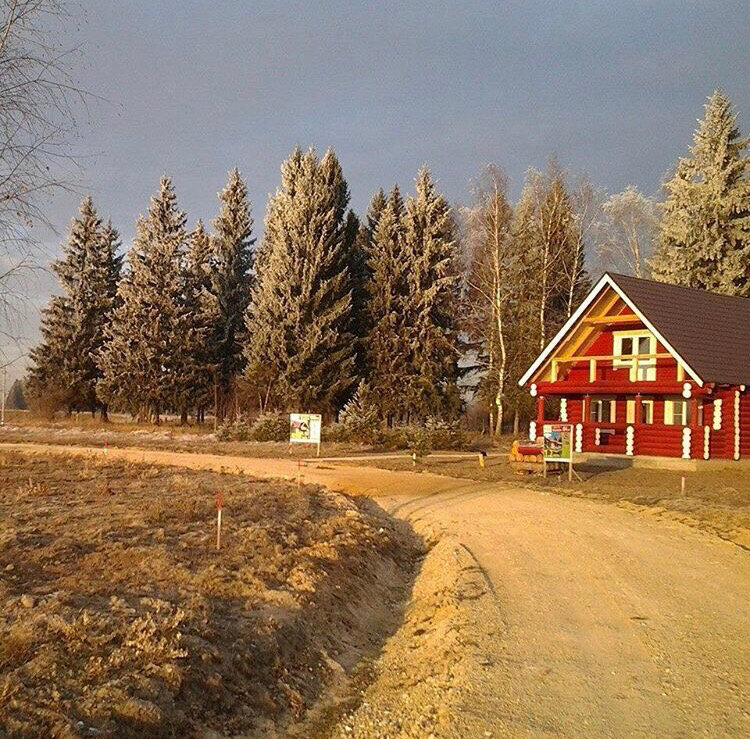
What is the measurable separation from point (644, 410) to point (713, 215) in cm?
1743

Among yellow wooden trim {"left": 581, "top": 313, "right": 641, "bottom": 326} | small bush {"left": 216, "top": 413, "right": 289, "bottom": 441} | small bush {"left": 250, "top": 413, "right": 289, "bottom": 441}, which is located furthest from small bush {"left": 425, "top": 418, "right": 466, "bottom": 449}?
yellow wooden trim {"left": 581, "top": 313, "right": 641, "bottom": 326}

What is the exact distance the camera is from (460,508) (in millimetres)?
16609

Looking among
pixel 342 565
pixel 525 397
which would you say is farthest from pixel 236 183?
pixel 342 565

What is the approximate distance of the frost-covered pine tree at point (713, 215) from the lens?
40.3 meters

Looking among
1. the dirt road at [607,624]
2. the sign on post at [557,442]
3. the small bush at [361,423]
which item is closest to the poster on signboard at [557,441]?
the sign on post at [557,442]

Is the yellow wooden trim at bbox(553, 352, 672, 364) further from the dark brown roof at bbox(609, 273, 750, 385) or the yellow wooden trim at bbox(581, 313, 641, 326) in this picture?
the yellow wooden trim at bbox(581, 313, 641, 326)

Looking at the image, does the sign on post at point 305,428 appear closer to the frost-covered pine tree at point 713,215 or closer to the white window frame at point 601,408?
the white window frame at point 601,408

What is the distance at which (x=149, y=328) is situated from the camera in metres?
45.3

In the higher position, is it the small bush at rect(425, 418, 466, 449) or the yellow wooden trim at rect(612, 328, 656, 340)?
the yellow wooden trim at rect(612, 328, 656, 340)

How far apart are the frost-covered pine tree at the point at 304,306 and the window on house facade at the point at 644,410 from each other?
17.2 m

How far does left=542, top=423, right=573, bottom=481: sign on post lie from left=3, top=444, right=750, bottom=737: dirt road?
20.6 feet

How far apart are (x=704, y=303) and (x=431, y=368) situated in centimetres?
1675

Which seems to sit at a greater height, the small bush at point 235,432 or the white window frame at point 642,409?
the white window frame at point 642,409

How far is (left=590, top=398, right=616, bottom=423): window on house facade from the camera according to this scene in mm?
30328
